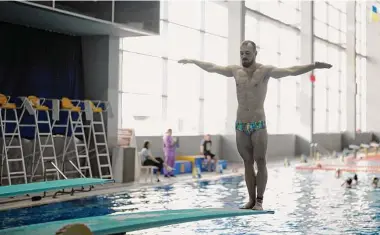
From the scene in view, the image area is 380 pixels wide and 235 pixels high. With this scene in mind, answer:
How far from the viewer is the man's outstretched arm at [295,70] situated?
6.11m

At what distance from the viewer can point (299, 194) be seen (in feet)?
40.2

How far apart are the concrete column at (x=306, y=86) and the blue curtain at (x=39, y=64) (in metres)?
14.9

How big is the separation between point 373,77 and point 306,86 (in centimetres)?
1207

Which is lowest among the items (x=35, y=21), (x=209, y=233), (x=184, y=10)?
(x=209, y=233)

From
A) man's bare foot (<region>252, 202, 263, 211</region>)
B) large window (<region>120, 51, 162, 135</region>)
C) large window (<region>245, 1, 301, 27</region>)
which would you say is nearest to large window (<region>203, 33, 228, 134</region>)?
large window (<region>120, 51, 162, 135</region>)

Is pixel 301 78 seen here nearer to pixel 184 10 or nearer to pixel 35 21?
pixel 184 10

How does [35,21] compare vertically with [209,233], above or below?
above

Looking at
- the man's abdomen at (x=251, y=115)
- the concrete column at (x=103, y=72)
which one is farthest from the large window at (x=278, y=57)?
the man's abdomen at (x=251, y=115)

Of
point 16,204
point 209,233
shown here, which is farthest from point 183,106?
point 209,233

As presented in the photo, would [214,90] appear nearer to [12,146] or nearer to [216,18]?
[216,18]

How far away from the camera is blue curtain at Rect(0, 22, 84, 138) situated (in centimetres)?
1253

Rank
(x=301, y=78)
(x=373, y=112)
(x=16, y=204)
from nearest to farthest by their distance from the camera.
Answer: (x=16, y=204), (x=301, y=78), (x=373, y=112)

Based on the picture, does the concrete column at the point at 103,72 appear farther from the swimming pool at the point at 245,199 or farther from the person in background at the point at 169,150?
the swimming pool at the point at 245,199

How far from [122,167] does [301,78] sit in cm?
1548
